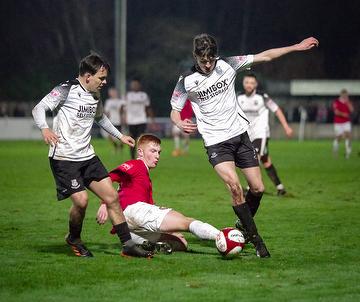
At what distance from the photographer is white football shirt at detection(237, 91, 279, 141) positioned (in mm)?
17312

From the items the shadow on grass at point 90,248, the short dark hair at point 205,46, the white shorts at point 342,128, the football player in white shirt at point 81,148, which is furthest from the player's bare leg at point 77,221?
the white shorts at point 342,128

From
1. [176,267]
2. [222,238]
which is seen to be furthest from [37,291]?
[222,238]

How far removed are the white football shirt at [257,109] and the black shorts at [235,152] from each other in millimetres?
→ 6394

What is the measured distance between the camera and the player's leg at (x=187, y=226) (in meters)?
9.86

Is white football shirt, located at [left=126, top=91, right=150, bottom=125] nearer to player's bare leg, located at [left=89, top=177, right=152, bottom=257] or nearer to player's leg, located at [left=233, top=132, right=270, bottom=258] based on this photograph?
player's leg, located at [left=233, top=132, right=270, bottom=258]

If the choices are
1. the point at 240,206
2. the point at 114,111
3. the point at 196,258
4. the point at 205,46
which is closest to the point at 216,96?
the point at 205,46

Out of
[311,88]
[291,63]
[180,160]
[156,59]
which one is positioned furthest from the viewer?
[291,63]

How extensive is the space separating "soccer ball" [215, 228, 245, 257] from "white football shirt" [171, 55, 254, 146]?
4.02 ft

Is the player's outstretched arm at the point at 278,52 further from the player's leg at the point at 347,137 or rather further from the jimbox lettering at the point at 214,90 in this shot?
the player's leg at the point at 347,137

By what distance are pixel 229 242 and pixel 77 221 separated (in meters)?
1.67

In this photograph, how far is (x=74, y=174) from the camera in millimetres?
9789

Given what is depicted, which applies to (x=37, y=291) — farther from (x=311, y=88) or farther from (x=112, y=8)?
(x=112, y=8)

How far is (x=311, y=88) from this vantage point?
55.3 m

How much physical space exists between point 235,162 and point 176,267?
198 centimetres
